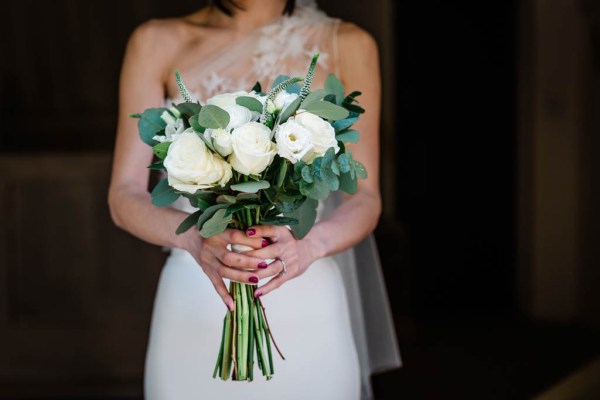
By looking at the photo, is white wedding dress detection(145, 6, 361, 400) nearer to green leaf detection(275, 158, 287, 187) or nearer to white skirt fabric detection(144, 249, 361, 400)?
white skirt fabric detection(144, 249, 361, 400)

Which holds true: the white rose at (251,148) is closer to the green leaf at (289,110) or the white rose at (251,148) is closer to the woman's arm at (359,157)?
the green leaf at (289,110)

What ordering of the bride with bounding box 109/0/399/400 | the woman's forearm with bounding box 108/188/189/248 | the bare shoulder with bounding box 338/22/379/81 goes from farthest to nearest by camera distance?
the bare shoulder with bounding box 338/22/379/81, the bride with bounding box 109/0/399/400, the woman's forearm with bounding box 108/188/189/248

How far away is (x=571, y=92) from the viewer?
5801 mm

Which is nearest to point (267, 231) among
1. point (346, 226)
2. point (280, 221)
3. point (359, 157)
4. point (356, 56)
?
point (280, 221)

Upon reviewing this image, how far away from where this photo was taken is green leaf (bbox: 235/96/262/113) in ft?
5.80

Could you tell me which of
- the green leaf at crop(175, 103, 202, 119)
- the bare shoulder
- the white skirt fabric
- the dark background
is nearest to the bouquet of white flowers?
the green leaf at crop(175, 103, 202, 119)

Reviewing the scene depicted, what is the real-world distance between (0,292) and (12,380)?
1.48 ft

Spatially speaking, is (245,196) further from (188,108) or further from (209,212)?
(188,108)

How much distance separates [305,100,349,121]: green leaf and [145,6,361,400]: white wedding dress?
64 cm

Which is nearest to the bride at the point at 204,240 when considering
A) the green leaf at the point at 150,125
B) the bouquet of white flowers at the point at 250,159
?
the bouquet of white flowers at the point at 250,159

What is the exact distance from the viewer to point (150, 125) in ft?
6.29

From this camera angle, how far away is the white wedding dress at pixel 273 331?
2217 mm

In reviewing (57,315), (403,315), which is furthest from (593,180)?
(57,315)

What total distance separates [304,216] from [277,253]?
10 centimetres
